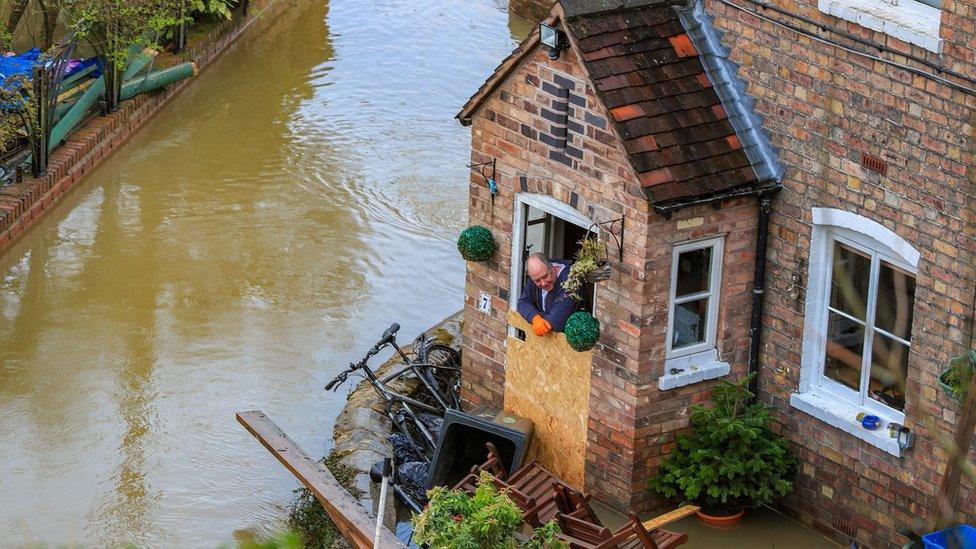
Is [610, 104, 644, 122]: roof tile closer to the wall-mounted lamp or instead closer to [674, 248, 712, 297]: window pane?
[674, 248, 712, 297]: window pane

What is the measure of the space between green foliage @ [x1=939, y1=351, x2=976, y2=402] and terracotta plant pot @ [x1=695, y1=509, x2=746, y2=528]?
201 cm

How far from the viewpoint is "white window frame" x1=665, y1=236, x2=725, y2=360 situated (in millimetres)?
9969

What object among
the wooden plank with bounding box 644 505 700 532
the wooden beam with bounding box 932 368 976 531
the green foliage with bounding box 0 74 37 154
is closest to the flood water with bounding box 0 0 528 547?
the green foliage with bounding box 0 74 37 154

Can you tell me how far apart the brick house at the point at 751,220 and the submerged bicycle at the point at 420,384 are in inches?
50.5

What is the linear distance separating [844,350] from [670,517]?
5.32 feet

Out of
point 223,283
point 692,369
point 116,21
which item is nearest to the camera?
point 692,369

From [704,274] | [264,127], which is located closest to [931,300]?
[704,274]

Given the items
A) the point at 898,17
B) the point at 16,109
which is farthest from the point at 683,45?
the point at 16,109

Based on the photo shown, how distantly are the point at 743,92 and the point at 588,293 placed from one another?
2061mm

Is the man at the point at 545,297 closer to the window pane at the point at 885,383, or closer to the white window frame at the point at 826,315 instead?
the white window frame at the point at 826,315

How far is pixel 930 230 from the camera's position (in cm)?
904

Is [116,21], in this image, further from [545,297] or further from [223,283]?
[545,297]

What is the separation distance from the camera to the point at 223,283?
598 inches

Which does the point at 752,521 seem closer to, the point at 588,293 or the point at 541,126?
the point at 588,293
